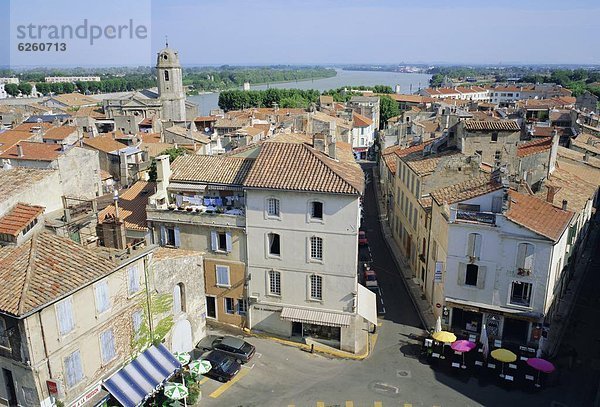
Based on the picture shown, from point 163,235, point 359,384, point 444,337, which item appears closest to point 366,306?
point 444,337

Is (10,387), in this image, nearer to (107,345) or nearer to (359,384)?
(107,345)

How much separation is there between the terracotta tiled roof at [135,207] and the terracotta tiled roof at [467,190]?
23.1 metres

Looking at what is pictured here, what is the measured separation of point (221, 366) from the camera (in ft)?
104

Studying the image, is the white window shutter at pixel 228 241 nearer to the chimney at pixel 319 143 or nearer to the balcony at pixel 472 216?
the chimney at pixel 319 143

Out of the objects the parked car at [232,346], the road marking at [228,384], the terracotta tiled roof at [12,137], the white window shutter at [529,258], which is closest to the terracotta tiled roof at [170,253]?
the parked car at [232,346]

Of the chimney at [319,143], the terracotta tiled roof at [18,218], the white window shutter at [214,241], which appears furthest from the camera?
the chimney at [319,143]

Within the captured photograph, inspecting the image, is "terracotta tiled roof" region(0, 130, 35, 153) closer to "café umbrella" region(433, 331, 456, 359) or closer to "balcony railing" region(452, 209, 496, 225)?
"balcony railing" region(452, 209, 496, 225)

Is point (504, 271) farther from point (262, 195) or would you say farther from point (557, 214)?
point (262, 195)

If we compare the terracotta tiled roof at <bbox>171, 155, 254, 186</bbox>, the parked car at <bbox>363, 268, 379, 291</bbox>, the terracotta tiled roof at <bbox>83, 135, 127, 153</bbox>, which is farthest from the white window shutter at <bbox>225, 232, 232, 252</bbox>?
the terracotta tiled roof at <bbox>83, 135, 127, 153</bbox>

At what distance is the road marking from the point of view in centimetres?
3014

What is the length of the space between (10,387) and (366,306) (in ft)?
73.5

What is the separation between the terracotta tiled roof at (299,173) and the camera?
1292 inches

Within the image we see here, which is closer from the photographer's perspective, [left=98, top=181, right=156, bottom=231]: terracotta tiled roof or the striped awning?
the striped awning

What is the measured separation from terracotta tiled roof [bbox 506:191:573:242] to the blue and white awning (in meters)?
23.9
